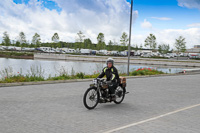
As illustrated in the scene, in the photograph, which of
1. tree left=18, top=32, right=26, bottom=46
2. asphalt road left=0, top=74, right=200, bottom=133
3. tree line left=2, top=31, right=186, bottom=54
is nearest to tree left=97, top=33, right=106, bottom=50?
tree line left=2, top=31, right=186, bottom=54

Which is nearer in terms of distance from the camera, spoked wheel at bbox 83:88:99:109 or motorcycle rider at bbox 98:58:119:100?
spoked wheel at bbox 83:88:99:109

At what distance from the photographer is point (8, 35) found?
102 meters

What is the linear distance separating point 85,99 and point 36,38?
98538mm

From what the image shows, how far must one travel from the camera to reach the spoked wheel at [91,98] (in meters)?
6.73

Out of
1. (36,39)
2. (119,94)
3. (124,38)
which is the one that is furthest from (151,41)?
(119,94)

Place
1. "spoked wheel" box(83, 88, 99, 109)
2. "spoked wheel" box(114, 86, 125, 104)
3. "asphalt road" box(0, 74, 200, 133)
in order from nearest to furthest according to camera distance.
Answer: "asphalt road" box(0, 74, 200, 133) → "spoked wheel" box(83, 88, 99, 109) → "spoked wheel" box(114, 86, 125, 104)

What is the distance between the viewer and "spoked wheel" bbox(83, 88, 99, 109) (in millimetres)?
6734

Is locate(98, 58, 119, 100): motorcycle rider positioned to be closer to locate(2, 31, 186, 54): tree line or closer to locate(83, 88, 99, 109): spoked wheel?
locate(83, 88, 99, 109): spoked wheel

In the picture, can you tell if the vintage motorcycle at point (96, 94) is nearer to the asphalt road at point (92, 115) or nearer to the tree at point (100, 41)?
the asphalt road at point (92, 115)

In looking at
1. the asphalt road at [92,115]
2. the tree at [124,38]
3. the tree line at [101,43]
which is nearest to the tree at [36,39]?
the tree line at [101,43]

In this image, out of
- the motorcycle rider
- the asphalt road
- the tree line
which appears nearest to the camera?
the asphalt road

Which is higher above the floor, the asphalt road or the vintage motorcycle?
the vintage motorcycle

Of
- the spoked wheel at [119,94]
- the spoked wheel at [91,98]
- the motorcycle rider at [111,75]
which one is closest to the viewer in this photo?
the spoked wheel at [91,98]

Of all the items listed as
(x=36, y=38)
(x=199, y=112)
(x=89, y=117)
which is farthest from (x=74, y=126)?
(x=36, y=38)
